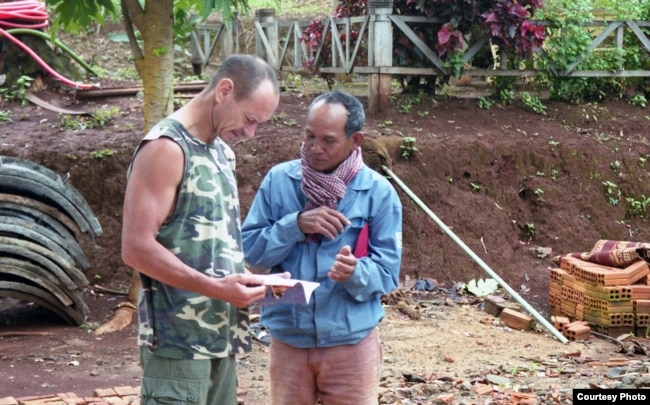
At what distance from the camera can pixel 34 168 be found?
788 centimetres

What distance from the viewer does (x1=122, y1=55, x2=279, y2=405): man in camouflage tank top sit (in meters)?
3.20

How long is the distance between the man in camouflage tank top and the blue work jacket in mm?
491

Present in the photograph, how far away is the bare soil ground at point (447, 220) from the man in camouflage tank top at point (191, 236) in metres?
2.87

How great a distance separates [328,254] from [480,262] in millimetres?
5563

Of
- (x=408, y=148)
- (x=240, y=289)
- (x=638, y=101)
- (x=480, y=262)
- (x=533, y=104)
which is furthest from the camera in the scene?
(x=638, y=101)

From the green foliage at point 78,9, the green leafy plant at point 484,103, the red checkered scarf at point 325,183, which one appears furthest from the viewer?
the green leafy plant at point 484,103

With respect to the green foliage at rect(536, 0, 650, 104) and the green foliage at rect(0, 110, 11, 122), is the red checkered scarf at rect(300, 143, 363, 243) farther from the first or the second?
the green foliage at rect(536, 0, 650, 104)

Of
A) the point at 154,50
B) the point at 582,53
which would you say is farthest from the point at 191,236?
the point at 582,53

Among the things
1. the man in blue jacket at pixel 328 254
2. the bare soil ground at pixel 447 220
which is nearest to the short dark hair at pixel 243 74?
the man in blue jacket at pixel 328 254

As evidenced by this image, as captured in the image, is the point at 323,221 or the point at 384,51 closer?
the point at 323,221

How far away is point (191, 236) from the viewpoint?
3307 mm

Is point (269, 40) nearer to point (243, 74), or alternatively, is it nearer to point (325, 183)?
point (325, 183)

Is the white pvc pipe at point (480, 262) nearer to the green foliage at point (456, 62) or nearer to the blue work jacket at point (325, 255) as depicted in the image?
the green foliage at point (456, 62)

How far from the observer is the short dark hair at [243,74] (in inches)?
132
